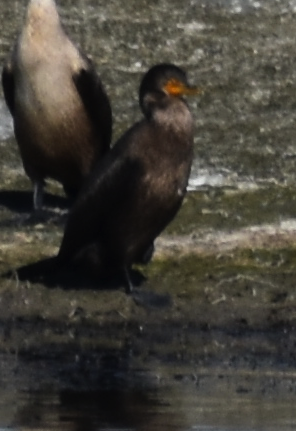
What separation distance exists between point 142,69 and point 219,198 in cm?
341

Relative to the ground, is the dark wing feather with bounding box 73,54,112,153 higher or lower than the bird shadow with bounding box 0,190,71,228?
higher

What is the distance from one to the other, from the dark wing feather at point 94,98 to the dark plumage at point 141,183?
1.63 metres

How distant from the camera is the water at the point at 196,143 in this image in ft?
28.0

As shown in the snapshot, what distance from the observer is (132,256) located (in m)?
11.4

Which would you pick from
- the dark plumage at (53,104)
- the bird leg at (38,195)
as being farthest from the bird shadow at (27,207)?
the dark plumage at (53,104)

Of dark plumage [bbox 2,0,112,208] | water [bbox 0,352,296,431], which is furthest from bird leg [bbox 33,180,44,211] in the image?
water [bbox 0,352,296,431]

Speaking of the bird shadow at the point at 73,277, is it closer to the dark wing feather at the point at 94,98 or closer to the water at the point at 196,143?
the water at the point at 196,143

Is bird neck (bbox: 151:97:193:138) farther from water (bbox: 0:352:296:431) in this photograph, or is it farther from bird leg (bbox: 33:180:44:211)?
bird leg (bbox: 33:180:44:211)

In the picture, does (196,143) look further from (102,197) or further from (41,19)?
(102,197)

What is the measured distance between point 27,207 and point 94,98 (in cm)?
91

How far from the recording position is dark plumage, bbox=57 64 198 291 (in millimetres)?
11109

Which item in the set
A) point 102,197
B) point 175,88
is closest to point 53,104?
point 175,88

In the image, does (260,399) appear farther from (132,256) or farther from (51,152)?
(51,152)

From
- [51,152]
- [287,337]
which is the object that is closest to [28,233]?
[51,152]
